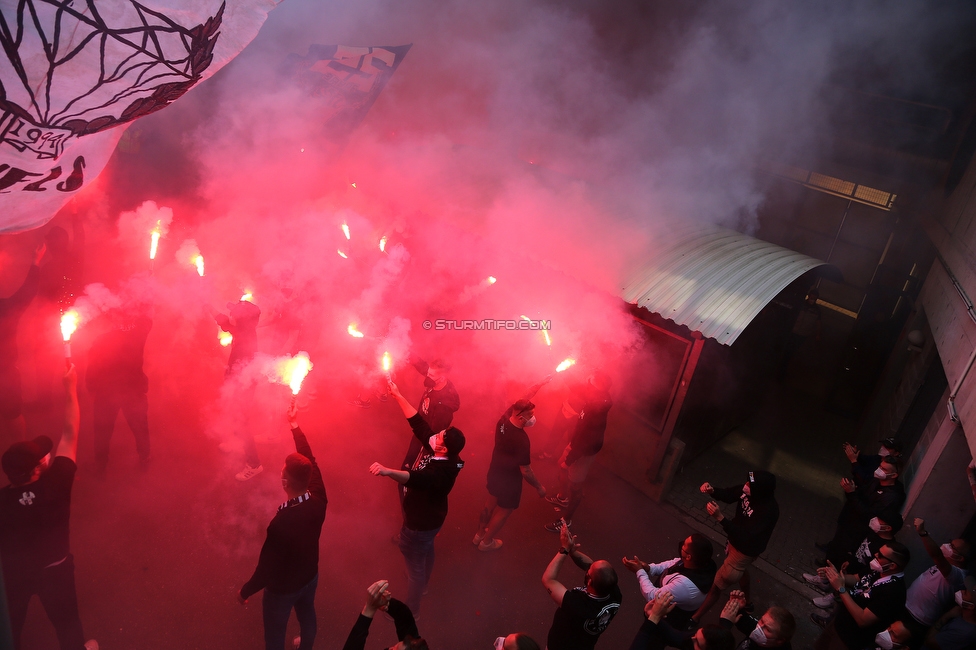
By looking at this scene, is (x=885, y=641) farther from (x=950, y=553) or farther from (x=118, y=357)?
(x=118, y=357)

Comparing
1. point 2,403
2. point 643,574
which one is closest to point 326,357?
point 2,403

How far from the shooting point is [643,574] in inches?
142

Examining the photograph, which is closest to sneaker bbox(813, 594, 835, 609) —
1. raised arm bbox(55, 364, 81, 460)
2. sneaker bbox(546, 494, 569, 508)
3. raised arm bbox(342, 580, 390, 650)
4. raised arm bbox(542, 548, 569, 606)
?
sneaker bbox(546, 494, 569, 508)

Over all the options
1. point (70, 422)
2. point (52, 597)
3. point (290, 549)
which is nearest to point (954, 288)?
point (290, 549)

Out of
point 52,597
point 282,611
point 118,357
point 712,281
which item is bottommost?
point 52,597

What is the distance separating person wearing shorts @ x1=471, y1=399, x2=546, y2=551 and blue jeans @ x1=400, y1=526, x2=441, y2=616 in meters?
0.82

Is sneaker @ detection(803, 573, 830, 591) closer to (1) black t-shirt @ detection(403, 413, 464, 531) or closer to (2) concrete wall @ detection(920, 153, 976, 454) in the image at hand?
(2) concrete wall @ detection(920, 153, 976, 454)

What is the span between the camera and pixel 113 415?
16.2ft

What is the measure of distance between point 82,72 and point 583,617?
3.39 m

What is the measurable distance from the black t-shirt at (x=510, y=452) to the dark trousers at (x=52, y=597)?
290 cm

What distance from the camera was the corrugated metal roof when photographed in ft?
17.9

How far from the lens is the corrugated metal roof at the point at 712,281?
17.9 feet

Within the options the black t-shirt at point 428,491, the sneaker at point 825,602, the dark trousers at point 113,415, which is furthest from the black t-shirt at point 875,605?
the dark trousers at point 113,415

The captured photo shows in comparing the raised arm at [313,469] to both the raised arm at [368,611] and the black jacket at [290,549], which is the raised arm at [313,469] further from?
the raised arm at [368,611]
